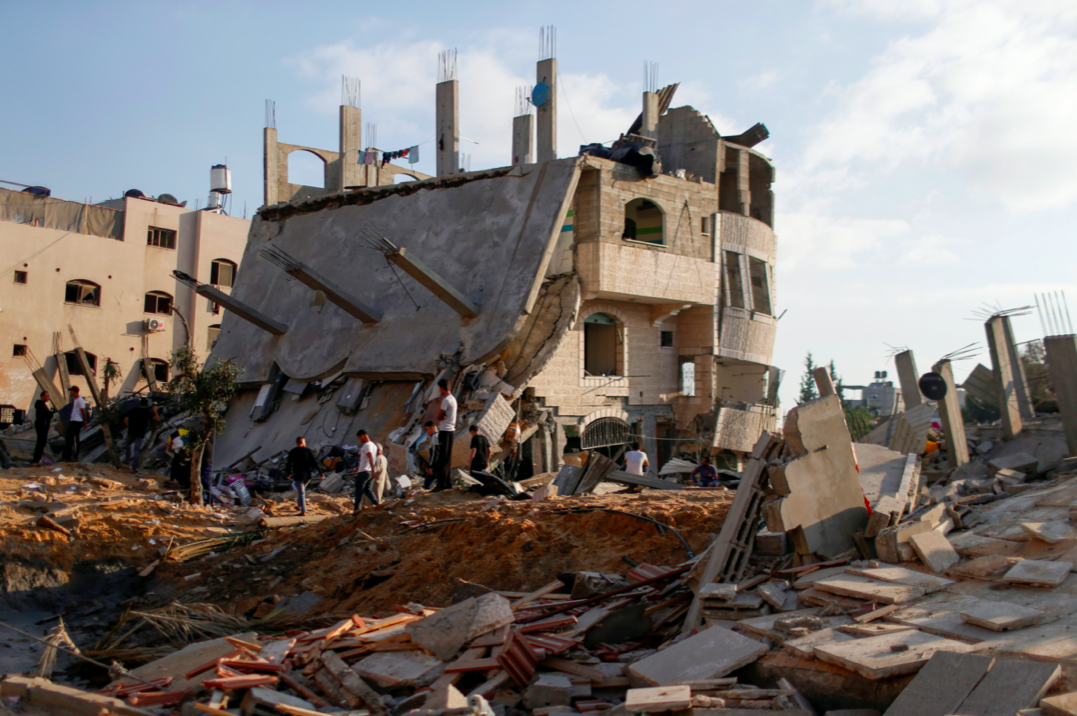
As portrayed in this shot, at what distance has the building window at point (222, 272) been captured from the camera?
32.8 metres

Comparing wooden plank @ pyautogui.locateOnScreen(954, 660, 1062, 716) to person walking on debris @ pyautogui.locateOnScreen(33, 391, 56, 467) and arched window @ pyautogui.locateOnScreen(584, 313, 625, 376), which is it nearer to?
person walking on debris @ pyautogui.locateOnScreen(33, 391, 56, 467)

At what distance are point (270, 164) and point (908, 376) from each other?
22.2 metres

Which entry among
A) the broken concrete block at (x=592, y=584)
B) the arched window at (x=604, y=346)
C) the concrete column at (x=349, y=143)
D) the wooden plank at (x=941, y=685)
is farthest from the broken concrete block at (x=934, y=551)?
the concrete column at (x=349, y=143)

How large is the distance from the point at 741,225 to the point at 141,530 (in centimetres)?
1846

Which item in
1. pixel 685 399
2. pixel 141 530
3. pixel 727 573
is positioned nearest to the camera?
pixel 727 573

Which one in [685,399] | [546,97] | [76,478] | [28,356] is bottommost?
[76,478]

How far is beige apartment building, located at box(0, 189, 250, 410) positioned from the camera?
1078 inches

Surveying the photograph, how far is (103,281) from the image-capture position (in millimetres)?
29594

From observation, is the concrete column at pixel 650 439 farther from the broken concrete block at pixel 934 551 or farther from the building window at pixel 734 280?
the broken concrete block at pixel 934 551

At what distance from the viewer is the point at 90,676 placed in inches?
296

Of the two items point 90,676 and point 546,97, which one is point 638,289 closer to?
point 546,97

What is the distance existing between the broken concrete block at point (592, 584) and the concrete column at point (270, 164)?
80.4ft

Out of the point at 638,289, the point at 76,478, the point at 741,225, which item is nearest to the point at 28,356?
the point at 76,478

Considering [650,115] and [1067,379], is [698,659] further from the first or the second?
[650,115]
